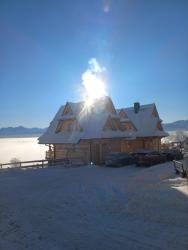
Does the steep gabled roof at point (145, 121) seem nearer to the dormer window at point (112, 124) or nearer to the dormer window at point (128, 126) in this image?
the dormer window at point (128, 126)

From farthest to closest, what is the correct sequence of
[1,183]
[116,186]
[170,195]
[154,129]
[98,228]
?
[154,129]
[1,183]
[116,186]
[170,195]
[98,228]

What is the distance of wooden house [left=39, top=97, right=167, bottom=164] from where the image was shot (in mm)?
33312

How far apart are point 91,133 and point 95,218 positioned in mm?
22098

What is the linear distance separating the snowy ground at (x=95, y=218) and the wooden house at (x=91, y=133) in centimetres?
1594

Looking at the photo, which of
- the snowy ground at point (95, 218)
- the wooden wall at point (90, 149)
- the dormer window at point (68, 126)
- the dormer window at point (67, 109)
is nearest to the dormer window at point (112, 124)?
the wooden wall at point (90, 149)

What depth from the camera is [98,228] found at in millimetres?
9938

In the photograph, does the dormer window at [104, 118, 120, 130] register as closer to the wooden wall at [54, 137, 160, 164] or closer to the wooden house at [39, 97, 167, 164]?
the wooden house at [39, 97, 167, 164]

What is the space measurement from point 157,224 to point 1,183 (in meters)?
13.2

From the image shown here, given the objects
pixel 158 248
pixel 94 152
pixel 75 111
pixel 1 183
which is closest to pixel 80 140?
pixel 94 152

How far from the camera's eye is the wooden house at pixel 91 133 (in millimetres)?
33312

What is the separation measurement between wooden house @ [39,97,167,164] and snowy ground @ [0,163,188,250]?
15938 mm

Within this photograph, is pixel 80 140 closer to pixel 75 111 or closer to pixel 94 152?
pixel 94 152

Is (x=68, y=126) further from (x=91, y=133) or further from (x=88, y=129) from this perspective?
(x=91, y=133)

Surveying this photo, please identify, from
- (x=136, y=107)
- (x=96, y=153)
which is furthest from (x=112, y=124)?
(x=136, y=107)
